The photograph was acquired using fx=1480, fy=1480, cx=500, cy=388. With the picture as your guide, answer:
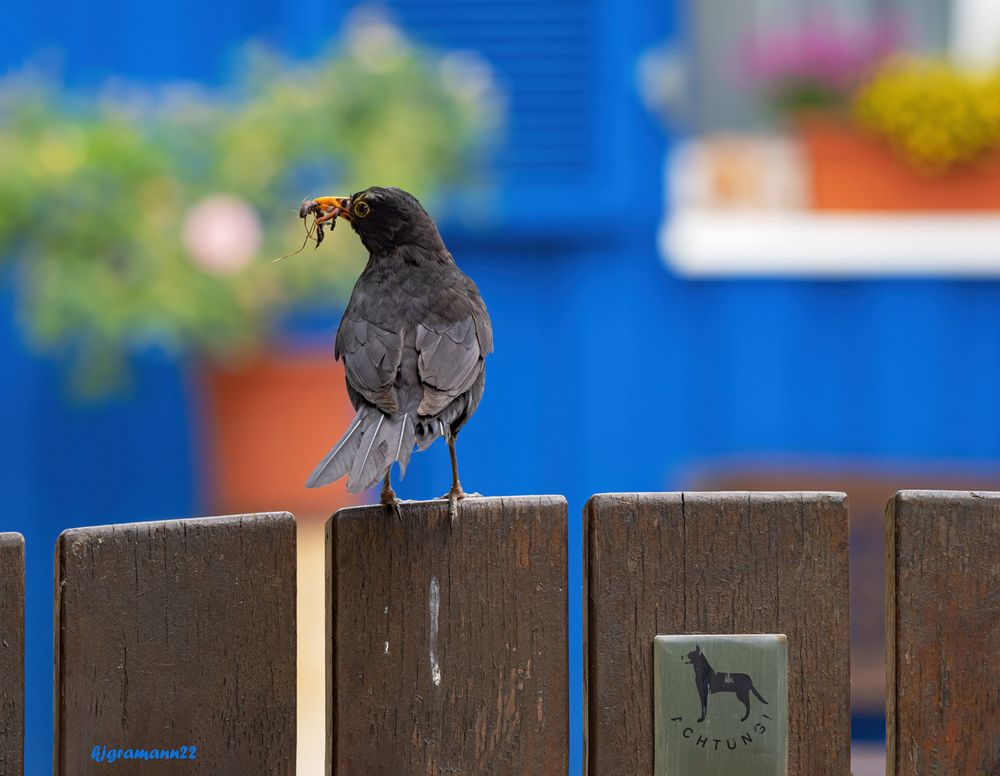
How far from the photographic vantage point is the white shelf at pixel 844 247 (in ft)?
15.6

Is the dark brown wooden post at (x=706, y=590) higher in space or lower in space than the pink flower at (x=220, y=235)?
lower

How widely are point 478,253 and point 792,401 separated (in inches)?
44.6

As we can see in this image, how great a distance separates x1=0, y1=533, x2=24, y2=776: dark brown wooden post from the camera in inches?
61.7

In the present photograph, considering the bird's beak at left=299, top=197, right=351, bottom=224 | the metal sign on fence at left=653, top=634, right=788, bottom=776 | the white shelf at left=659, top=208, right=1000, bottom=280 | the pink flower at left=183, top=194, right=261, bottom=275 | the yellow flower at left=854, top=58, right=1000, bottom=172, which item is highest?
the yellow flower at left=854, top=58, right=1000, bottom=172

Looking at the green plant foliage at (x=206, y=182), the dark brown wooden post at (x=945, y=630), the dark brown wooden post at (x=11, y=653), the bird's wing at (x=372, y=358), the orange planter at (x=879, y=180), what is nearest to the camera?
the dark brown wooden post at (x=11, y=653)

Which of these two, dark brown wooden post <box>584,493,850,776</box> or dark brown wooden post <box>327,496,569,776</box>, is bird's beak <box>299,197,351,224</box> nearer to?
dark brown wooden post <box>327,496,569,776</box>

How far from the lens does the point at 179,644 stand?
5.30ft

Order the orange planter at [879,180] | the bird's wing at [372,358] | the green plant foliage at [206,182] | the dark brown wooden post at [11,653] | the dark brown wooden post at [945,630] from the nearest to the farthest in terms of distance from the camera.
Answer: the dark brown wooden post at [11,653] → the dark brown wooden post at [945,630] → the bird's wing at [372,358] → the green plant foliage at [206,182] → the orange planter at [879,180]

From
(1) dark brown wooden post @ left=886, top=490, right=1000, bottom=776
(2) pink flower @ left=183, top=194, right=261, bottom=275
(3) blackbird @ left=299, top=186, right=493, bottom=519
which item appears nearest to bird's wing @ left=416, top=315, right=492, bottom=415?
(3) blackbird @ left=299, top=186, right=493, bottom=519

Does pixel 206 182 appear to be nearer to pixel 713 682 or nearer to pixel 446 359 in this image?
pixel 446 359

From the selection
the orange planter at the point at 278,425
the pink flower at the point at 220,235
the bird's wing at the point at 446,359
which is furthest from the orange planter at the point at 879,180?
the bird's wing at the point at 446,359

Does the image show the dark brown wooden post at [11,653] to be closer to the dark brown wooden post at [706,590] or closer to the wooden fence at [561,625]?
the wooden fence at [561,625]

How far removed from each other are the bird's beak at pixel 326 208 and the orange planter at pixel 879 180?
10.4 ft

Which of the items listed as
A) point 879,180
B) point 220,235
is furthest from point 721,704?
point 879,180
